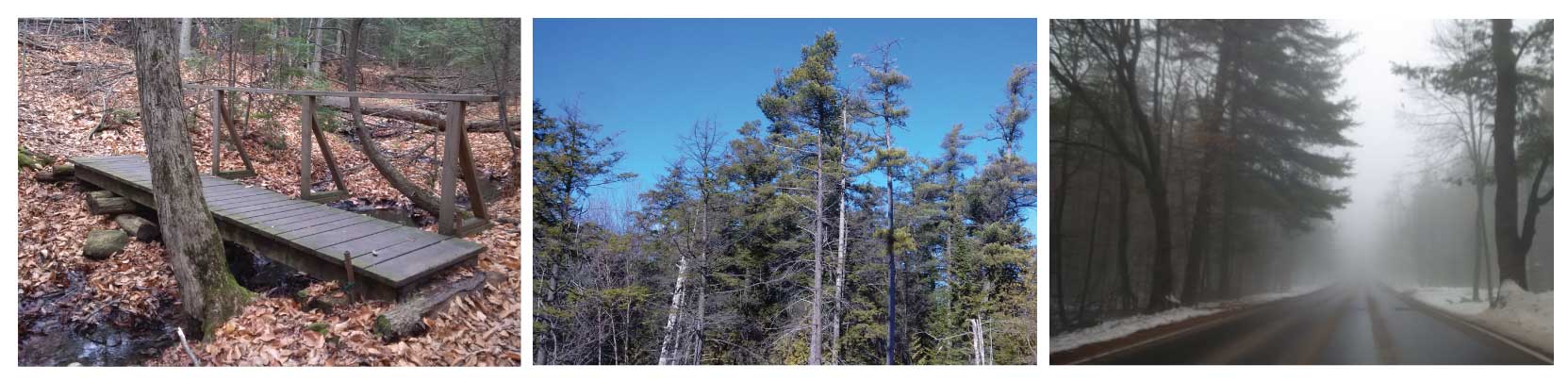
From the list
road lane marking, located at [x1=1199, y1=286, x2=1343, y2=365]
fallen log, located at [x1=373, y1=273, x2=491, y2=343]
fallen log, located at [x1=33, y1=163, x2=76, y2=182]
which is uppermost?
fallen log, located at [x1=33, y1=163, x2=76, y2=182]

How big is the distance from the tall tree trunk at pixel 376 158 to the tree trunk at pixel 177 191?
2.57 feet

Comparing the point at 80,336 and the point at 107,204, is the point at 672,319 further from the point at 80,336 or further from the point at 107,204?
the point at 107,204

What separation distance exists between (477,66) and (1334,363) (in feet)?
15.5

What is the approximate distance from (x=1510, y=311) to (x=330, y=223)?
19.9 ft

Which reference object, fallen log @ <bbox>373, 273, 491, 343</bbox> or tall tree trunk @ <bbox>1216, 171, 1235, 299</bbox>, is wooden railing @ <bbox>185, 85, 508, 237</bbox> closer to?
fallen log @ <bbox>373, 273, 491, 343</bbox>

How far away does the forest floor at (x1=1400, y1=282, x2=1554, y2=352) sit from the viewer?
8.08ft

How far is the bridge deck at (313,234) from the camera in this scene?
2414 millimetres

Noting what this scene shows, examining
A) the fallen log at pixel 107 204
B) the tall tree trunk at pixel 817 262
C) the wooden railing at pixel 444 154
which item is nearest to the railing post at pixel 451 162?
the wooden railing at pixel 444 154

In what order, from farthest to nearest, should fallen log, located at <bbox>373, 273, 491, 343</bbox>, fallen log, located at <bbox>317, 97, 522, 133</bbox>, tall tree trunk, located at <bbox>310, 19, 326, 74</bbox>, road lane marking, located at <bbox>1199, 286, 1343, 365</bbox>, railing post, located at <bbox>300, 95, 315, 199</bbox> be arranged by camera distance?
1. fallen log, located at <bbox>317, 97, 522, 133</bbox>
2. tall tree trunk, located at <bbox>310, 19, 326, 74</bbox>
3. railing post, located at <bbox>300, 95, 315, 199</bbox>
4. road lane marking, located at <bbox>1199, 286, 1343, 365</bbox>
5. fallen log, located at <bbox>373, 273, 491, 343</bbox>

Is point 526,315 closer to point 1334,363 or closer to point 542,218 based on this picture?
point 542,218

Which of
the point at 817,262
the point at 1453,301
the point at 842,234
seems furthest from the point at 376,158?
the point at 1453,301

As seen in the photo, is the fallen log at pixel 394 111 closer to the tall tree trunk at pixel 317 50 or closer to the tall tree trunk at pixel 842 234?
the tall tree trunk at pixel 317 50

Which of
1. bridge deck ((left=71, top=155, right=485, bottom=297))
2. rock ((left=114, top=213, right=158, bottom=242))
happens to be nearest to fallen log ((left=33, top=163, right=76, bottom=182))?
bridge deck ((left=71, top=155, right=485, bottom=297))

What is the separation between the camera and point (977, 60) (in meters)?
2.76
